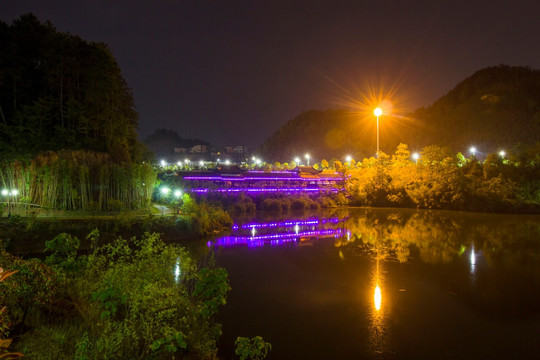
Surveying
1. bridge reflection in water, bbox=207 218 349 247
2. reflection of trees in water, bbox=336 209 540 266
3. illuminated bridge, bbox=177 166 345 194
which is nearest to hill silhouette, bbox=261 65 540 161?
illuminated bridge, bbox=177 166 345 194

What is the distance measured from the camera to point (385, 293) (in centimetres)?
1249

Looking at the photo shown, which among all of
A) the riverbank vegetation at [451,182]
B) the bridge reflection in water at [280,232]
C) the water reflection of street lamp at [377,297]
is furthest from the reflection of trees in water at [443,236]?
the water reflection of street lamp at [377,297]

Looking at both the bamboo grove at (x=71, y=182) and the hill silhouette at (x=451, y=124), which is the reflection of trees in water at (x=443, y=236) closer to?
the bamboo grove at (x=71, y=182)

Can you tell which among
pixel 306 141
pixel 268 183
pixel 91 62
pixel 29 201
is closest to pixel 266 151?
pixel 306 141

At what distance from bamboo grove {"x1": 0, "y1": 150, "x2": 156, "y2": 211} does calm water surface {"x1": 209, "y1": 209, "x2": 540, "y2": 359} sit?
19.4ft

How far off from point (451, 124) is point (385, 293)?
6482cm

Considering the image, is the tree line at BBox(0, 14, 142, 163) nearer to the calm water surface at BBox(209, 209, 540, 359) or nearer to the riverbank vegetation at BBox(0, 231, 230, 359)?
the calm water surface at BBox(209, 209, 540, 359)

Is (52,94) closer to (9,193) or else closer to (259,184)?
(9,193)

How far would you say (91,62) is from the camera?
26.0 m

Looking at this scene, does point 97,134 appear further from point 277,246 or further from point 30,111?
point 277,246

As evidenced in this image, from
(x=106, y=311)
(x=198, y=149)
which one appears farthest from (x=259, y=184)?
(x=198, y=149)

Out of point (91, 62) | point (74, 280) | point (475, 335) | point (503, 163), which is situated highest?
point (91, 62)

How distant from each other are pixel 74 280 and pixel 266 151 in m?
107

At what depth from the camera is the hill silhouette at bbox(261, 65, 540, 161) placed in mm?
60344
